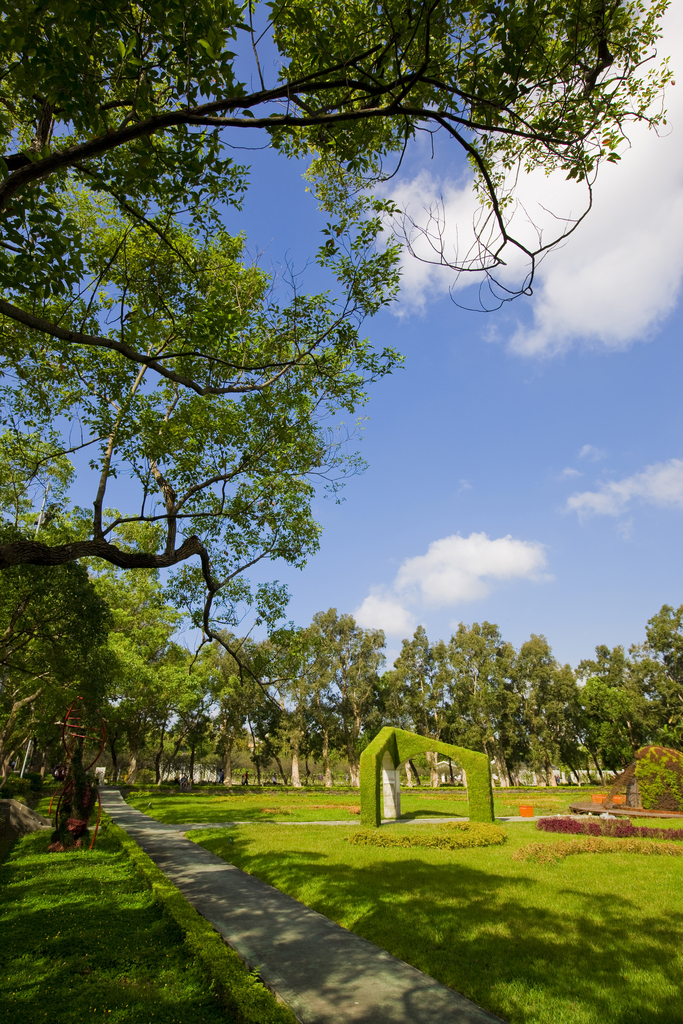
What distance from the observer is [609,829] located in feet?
53.8

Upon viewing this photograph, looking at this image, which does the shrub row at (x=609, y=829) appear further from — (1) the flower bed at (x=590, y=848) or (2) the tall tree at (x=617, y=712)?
(2) the tall tree at (x=617, y=712)

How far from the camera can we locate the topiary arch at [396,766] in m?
19.4

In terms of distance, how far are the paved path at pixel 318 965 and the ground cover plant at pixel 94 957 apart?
2.41ft

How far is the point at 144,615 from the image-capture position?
34.2m

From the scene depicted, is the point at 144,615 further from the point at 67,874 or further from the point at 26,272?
the point at 26,272

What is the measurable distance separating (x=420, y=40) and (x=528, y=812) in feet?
89.8

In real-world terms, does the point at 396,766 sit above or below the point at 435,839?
above

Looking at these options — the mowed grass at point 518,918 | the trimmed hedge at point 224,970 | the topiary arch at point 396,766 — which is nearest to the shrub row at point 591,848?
the mowed grass at point 518,918

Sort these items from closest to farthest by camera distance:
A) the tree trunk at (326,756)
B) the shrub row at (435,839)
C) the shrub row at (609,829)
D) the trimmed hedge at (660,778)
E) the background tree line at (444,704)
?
the shrub row at (435,839), the shrub row at (609,829), the trimmed hedge at (660,778), the background tree line at (444,704), the tree trunk at (326,756)

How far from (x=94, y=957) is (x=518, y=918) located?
589 cm

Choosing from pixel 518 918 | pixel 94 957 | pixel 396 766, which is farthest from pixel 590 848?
pixel 94 957

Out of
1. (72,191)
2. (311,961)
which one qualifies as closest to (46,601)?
(72,191)

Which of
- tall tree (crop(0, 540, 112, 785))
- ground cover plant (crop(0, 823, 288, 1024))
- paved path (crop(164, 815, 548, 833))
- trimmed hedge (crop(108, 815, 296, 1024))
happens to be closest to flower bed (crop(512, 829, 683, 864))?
paved path (crop(164, 815, 548, 833))

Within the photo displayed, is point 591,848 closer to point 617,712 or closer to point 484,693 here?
point 484,693
